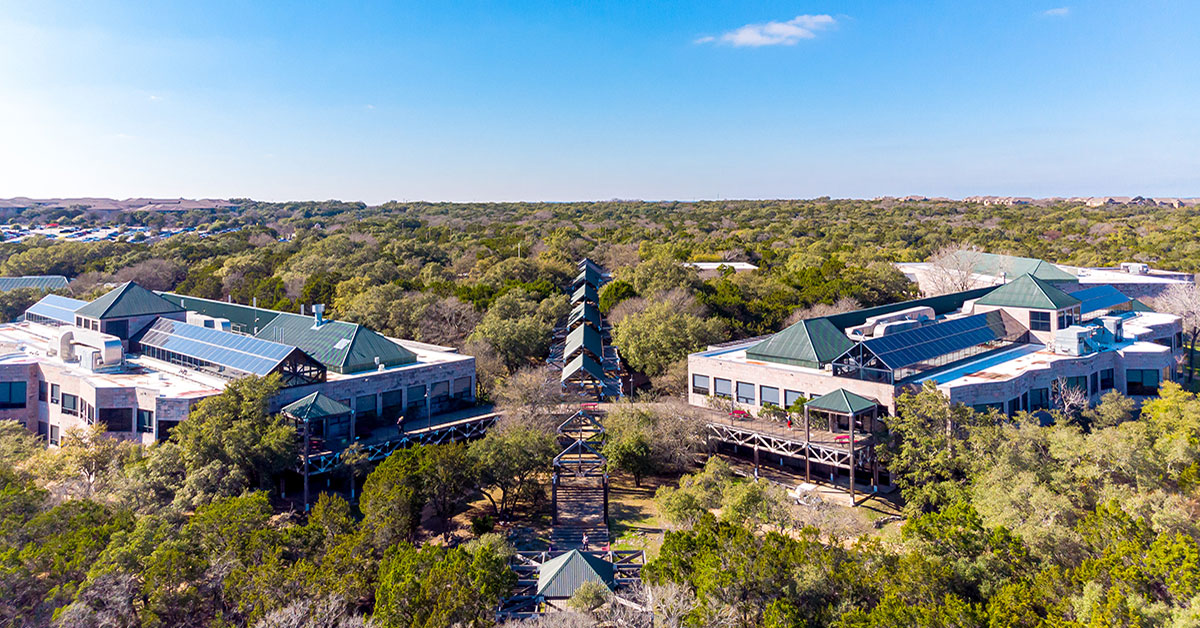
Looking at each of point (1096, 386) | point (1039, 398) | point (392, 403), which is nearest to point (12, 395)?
point (392, 403)

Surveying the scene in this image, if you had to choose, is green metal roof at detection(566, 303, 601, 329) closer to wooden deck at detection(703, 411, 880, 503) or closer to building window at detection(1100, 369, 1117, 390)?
wooden deck at detection(703, 411, 880, 503)

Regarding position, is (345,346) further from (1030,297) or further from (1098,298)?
(1098,298)

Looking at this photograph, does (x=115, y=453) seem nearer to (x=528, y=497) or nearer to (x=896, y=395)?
(x=528, y=497)

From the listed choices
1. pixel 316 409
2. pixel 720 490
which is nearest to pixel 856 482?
pixel 720 490

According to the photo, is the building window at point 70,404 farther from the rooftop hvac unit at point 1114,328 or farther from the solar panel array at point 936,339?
the rooftop hvac unit at point 1114,328

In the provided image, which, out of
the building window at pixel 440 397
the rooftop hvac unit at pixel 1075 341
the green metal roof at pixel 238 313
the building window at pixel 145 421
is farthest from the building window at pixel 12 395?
the rooftop hvac unit at pixel 1075 341

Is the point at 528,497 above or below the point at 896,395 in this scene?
below
